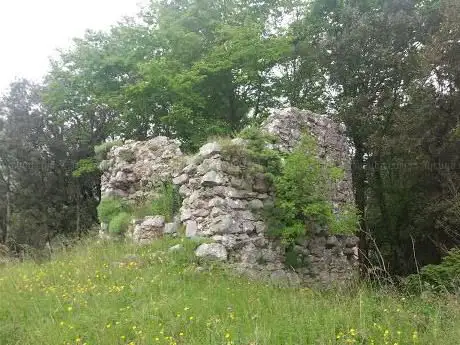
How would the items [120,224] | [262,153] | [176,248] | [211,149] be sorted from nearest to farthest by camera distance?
[176,248]
[211,149]
[262,153]
[120,224]

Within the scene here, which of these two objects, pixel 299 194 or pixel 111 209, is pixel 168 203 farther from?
pixel 299 194

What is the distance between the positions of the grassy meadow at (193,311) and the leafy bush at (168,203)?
172 cm

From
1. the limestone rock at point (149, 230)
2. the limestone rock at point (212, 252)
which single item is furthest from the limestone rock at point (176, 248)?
the limestone rock at point (149, 230)

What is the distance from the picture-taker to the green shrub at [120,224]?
9188 millimetres

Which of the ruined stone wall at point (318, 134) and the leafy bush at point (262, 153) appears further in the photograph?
the ruined stone wall at point (318, 134)

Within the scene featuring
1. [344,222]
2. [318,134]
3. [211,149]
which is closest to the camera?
[211,149]

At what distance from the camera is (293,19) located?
18562 millimetres

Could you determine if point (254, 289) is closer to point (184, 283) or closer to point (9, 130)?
point (184, 283)

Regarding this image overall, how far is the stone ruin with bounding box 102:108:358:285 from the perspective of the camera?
7.56 metres

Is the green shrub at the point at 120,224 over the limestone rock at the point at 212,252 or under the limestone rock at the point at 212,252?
over

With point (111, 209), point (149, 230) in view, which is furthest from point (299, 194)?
point (111, 209)

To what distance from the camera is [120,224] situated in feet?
30.3

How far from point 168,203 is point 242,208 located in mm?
1609

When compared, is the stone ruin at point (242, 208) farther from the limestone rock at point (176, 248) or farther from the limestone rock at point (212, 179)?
the limestone rock at point (176, 248)
